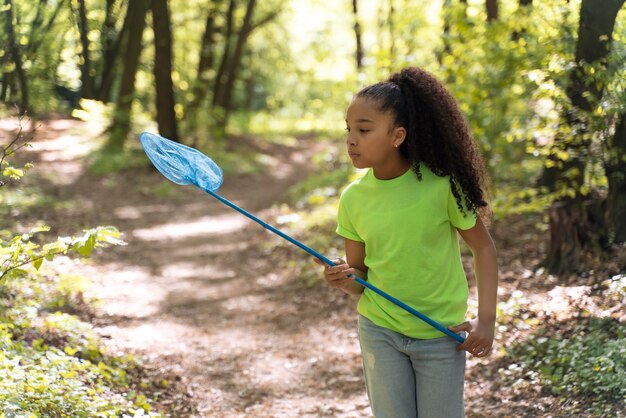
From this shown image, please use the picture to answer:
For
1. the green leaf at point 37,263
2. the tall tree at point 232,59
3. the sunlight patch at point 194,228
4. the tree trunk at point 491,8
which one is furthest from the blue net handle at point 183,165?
the tall tree at point 232,59

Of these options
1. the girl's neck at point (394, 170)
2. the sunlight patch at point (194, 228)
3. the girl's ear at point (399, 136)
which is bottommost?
the sunlight patch at point (194, 228)

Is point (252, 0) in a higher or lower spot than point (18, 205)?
higher

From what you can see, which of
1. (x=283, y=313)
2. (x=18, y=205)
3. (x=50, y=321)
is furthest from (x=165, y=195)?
(x=50, y=321)

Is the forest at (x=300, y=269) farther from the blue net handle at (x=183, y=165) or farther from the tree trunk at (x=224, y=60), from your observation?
the tree trunk at (x=224, y=60)

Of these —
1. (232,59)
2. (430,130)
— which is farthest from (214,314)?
(232,59)

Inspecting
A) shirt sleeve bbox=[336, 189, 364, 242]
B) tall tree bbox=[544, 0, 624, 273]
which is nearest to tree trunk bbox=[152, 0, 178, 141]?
tall tree bbox=[544, 0, 624, 273]

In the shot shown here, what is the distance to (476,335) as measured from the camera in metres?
2.65

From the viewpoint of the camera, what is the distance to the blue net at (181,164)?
299cm

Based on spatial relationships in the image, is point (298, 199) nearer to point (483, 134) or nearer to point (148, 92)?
point (483, 134)

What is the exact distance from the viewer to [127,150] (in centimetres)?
1580

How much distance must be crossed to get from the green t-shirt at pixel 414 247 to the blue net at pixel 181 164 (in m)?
0.69

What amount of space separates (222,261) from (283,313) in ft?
7.91

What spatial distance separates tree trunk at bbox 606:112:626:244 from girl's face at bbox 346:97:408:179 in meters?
2.88

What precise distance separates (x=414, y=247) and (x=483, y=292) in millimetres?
332
